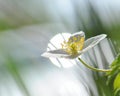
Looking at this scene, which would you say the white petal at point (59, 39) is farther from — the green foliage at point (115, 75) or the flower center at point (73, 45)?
the green foliage at point (115, 75)

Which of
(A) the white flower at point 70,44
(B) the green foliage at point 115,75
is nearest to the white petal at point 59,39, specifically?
(A) the white flower at point 70,44

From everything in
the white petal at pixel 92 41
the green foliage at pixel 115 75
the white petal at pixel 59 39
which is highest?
the white petal at pixel 59 39

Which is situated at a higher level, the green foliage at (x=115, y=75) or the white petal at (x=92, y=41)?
the white petal at (x=92, y=41)

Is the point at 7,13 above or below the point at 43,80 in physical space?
above

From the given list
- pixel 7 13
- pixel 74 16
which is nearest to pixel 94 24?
pixel 74 16

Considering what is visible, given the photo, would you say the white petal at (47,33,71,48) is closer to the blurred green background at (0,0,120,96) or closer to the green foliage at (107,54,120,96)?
the blurred green background at (0,0,120,96)

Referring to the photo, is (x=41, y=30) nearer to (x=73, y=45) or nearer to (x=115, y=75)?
(x=73, y=45)

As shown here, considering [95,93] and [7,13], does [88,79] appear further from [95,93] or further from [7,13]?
[7,13]
